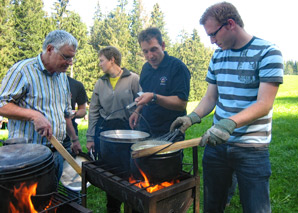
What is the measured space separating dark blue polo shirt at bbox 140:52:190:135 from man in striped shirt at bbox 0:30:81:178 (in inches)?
45.8

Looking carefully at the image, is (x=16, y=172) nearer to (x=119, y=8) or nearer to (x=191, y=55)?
(x=119, y=8)

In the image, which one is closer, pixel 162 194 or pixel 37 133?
pixel 162 194

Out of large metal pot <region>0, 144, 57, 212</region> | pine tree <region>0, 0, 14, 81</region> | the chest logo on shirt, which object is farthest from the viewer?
pine tree <region>0, 0, 14, 81</region>

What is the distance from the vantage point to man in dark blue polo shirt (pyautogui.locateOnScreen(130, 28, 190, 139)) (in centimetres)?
319

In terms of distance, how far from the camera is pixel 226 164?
2.35 m

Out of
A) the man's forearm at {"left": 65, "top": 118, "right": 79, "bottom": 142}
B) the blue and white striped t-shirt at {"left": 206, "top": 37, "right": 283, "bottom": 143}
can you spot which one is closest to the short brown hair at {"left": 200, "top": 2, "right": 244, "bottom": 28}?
the blue and white striped t-shirt at {"left": 206, "top": 37, "right": 283, "bottom": 143}

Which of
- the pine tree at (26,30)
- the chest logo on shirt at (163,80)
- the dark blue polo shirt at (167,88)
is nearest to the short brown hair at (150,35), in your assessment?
the dark blue polo shirt at (167,88)

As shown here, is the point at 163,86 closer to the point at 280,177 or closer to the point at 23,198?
the point at 23,198

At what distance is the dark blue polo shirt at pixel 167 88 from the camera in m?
3.21

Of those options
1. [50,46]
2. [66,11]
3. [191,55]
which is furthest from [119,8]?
[50,46]

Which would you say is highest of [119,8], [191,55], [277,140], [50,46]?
[119,8]

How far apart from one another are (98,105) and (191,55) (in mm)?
37579

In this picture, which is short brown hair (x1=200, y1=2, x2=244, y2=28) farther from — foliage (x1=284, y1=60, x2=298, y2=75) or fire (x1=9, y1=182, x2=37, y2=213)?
foliage (x1=284, y1=60, x2=298, y2=75)

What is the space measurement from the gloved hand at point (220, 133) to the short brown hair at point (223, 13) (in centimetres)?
90
